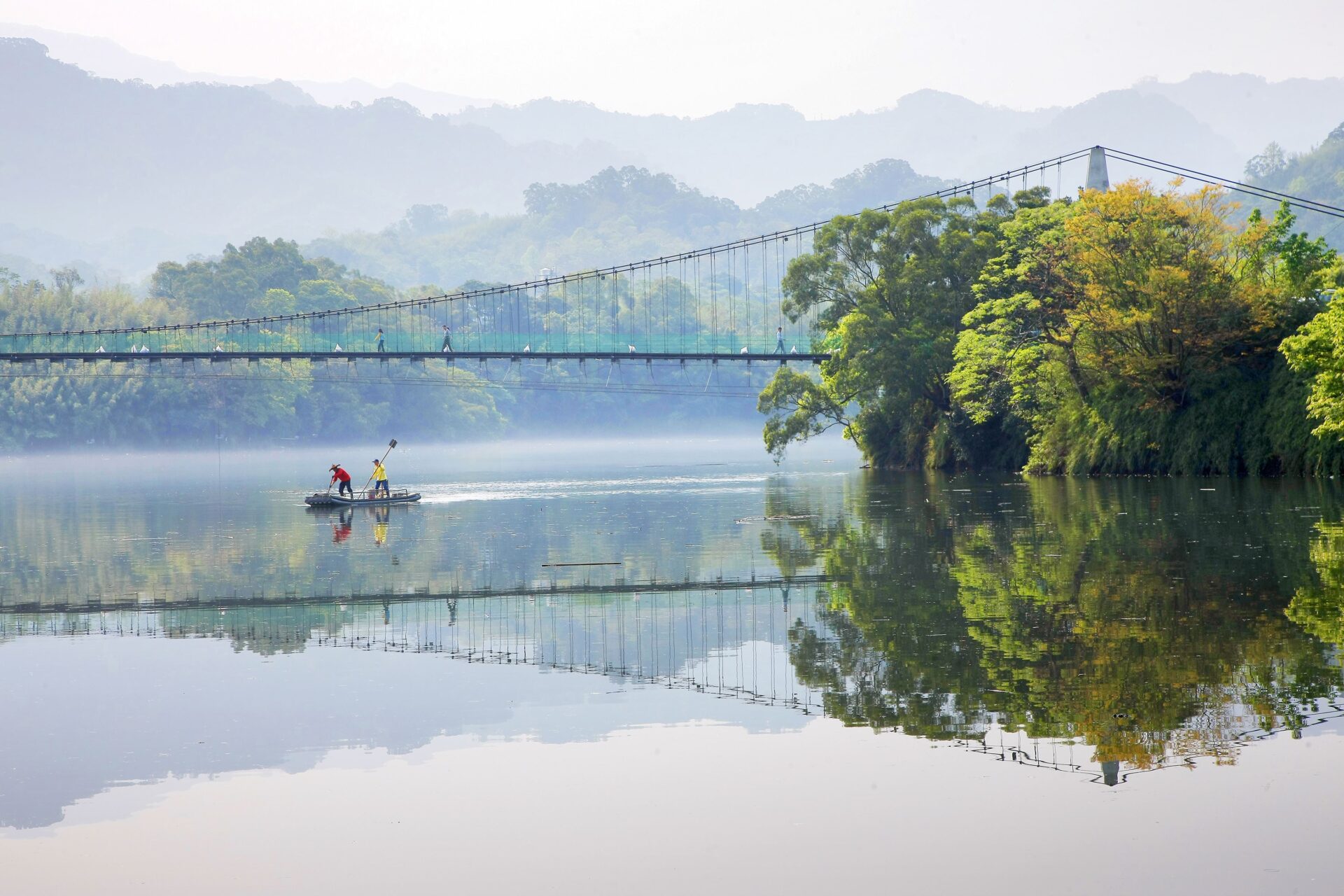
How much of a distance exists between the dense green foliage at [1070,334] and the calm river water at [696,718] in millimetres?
18162

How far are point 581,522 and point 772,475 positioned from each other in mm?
27559

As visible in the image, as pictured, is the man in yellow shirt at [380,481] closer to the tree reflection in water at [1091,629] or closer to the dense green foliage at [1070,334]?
the tree reflection in water at [1091,629]

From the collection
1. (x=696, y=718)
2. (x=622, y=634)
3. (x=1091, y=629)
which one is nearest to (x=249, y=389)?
(x=622, y=634)

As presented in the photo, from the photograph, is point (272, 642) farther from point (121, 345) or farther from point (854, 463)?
point (121, 345)

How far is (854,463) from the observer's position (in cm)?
7825

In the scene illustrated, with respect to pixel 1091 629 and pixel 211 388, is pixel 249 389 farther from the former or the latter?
pixel 1091 629

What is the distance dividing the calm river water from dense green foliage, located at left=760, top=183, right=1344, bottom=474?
1816cm

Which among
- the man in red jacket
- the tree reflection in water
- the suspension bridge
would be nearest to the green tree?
the man in red jacket

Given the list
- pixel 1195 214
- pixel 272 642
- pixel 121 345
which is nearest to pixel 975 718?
pixel 272 642

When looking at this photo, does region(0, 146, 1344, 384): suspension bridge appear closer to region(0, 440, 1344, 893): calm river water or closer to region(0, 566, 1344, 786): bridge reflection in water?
region(0, 440, 1344, 893): calm river water

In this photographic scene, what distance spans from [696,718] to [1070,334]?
4048cm

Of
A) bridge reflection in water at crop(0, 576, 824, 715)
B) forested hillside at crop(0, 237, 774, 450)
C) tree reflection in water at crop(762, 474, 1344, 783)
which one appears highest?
forested hillside at crop(0, 237, 774, 450)

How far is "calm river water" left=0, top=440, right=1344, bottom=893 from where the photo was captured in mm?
8234

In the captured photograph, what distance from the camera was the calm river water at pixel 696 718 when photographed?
324 inches
